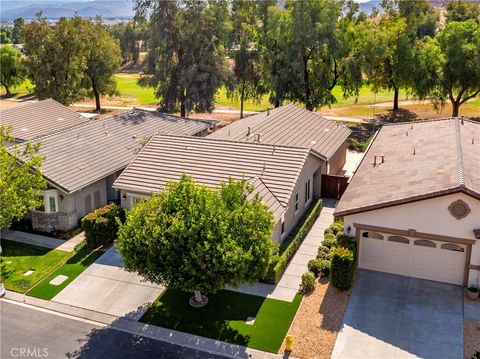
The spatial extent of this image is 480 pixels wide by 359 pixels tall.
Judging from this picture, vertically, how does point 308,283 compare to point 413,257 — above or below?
below

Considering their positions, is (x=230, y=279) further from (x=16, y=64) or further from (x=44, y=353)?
(x=16, y=64)

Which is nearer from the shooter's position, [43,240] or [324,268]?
[324,268]

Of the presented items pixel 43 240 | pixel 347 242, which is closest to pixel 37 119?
pixel 43 240

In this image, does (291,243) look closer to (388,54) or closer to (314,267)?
(314,267)

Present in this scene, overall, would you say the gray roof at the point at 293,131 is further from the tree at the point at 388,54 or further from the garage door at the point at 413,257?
the tree at the point at 388,54

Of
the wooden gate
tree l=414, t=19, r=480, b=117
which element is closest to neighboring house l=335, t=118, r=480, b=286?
the wooden gate

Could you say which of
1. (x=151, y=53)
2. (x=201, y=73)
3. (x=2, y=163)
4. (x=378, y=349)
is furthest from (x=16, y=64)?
(x=378, y=349)
